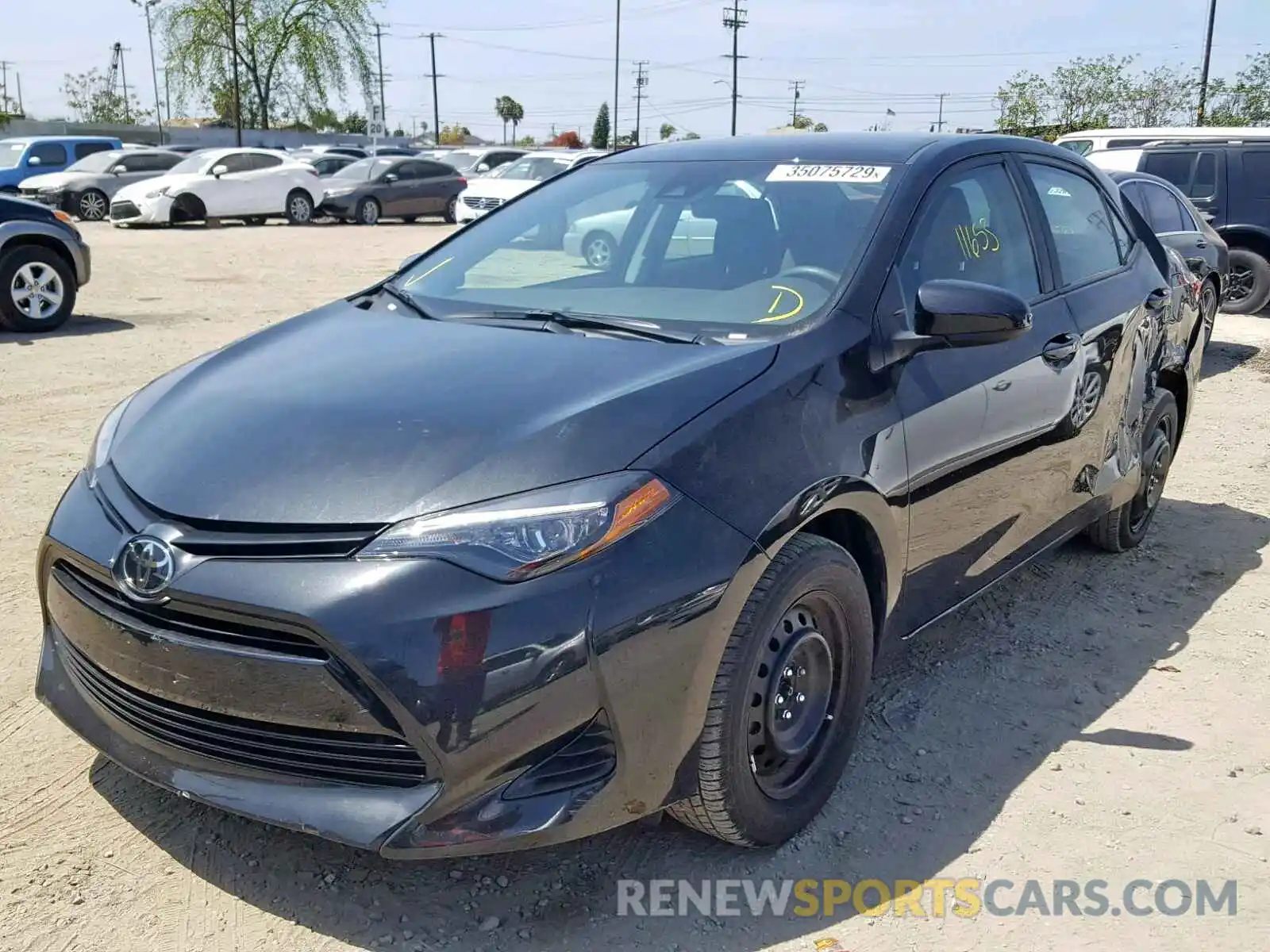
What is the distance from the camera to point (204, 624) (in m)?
2.29

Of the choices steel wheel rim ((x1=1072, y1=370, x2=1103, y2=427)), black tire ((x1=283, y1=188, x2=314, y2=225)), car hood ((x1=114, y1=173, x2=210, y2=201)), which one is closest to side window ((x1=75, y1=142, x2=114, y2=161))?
car hood ((x1=114, y1=173, x2=210, y2=201))

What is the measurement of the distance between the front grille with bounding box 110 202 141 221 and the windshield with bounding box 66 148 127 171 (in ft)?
7.47

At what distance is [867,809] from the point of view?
3.04 metres

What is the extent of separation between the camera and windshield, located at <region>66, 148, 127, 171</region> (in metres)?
23.6

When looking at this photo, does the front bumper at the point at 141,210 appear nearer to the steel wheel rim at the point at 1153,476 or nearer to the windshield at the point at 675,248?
the windshield at the point at 675,248

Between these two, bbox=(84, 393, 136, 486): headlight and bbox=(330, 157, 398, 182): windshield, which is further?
bbox=(330, 157, 398, 182): windshield

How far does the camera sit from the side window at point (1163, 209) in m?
9.55

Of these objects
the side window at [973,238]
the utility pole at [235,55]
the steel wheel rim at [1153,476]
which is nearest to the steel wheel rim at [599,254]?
the side window at [973,238]

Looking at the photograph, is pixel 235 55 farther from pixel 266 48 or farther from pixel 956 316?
pixel 956 316

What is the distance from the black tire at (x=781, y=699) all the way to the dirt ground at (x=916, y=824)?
148 mm

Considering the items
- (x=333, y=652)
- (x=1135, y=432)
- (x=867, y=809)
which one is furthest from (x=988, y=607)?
(x=333, y=652)

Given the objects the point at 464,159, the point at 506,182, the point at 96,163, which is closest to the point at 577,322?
the point at 506,182

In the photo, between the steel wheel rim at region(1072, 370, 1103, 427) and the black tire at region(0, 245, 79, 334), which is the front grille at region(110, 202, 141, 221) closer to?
the black tire at region(0, 245, 79, 334)

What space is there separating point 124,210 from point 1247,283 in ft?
61.8
